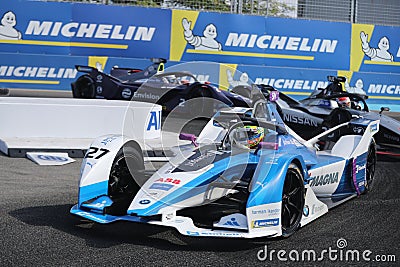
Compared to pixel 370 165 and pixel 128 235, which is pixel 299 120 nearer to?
pixel 370 165

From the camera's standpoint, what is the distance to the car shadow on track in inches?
209

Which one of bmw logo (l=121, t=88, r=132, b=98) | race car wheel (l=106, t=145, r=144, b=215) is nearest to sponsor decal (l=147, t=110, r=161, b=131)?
bmw logo (l=121, t=88, r=132, b=98)

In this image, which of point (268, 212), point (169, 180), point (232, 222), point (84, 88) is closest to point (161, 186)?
point (169, 180)

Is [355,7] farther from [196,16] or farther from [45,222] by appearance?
[45,222]

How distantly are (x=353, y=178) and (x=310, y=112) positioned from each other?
5.29m

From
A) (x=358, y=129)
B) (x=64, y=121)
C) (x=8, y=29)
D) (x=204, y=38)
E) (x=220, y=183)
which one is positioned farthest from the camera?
(x=204, y=38)

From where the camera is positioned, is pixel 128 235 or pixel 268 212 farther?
pixel 128 235

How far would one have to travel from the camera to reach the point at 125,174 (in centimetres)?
620

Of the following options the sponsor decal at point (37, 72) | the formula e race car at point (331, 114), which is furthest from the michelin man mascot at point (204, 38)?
the formula e race car at point (331, 114)

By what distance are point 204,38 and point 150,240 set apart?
46.6ft

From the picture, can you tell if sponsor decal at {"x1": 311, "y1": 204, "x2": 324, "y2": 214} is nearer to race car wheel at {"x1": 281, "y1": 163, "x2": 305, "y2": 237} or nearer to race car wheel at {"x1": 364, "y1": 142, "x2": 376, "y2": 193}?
race car wheel at {"x1": 281, "y1": 163, "x2": 305, "y2": 237}

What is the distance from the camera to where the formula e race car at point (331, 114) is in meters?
10.7

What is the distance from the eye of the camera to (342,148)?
7.53 metres

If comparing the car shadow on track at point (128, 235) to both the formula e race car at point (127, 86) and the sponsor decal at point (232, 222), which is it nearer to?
the sponsor decal at point (232, 222)
